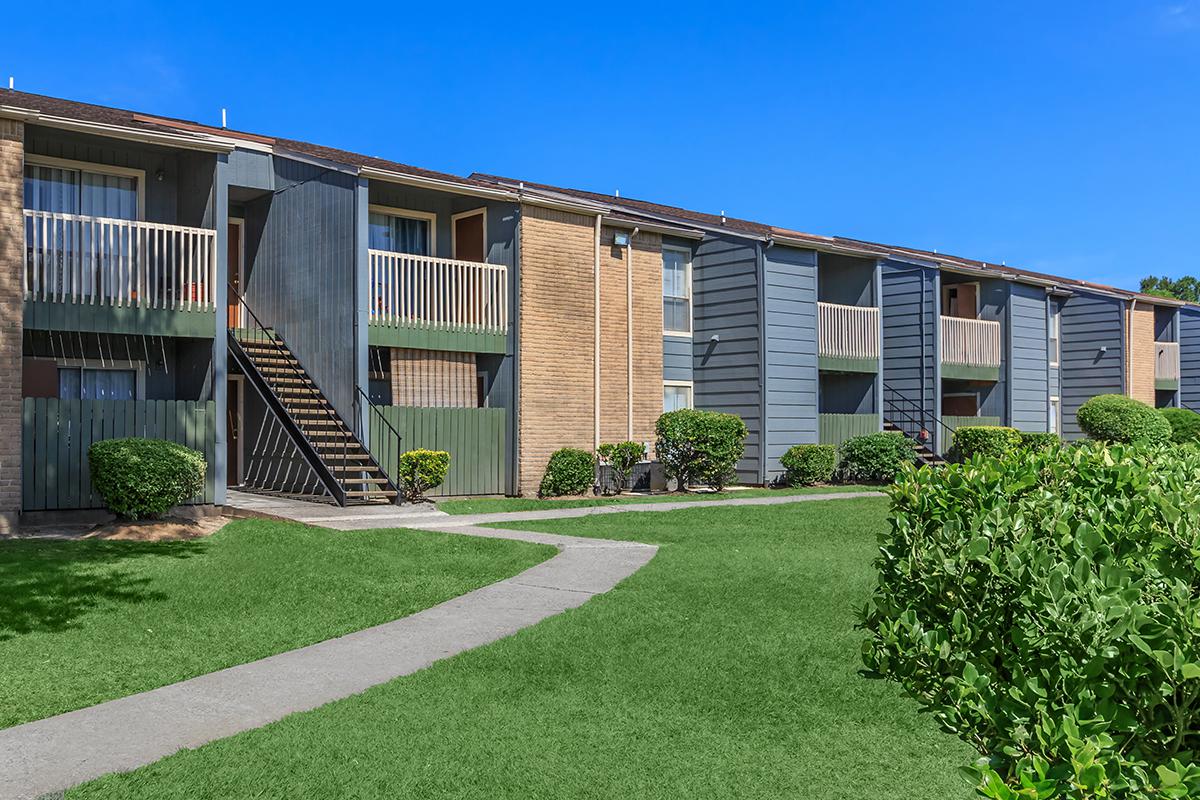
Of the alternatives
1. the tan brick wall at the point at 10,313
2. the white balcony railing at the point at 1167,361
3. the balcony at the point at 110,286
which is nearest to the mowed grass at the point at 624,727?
the tan brick wall at the point at 10,313

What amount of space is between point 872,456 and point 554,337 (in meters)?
8.85

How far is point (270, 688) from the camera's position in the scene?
22.1 ft

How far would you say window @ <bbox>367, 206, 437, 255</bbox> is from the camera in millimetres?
20578

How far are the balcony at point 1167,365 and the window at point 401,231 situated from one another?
27.8 meters

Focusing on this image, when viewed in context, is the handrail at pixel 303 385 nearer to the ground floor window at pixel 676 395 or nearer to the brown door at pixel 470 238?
the brown door at pixel 470 238

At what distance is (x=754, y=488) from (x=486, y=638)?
16051mm

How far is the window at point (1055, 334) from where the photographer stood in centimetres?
3372

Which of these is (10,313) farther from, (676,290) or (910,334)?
(910,334)

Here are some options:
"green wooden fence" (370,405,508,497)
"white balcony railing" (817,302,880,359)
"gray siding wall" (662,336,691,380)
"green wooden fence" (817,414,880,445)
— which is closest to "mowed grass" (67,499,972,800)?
"green wooden fence" (370,405,508,497)

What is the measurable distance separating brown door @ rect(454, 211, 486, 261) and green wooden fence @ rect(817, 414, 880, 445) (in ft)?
30.8

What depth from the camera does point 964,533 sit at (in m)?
3.77

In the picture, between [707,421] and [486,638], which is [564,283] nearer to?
[707,421]

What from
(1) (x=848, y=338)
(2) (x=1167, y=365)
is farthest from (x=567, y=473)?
(2) (x=1167, y=365)

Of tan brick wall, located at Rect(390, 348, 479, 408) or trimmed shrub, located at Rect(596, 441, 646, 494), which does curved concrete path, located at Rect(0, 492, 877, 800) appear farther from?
trimmed shrub, located at Rect(596, 441, 646, 494)
